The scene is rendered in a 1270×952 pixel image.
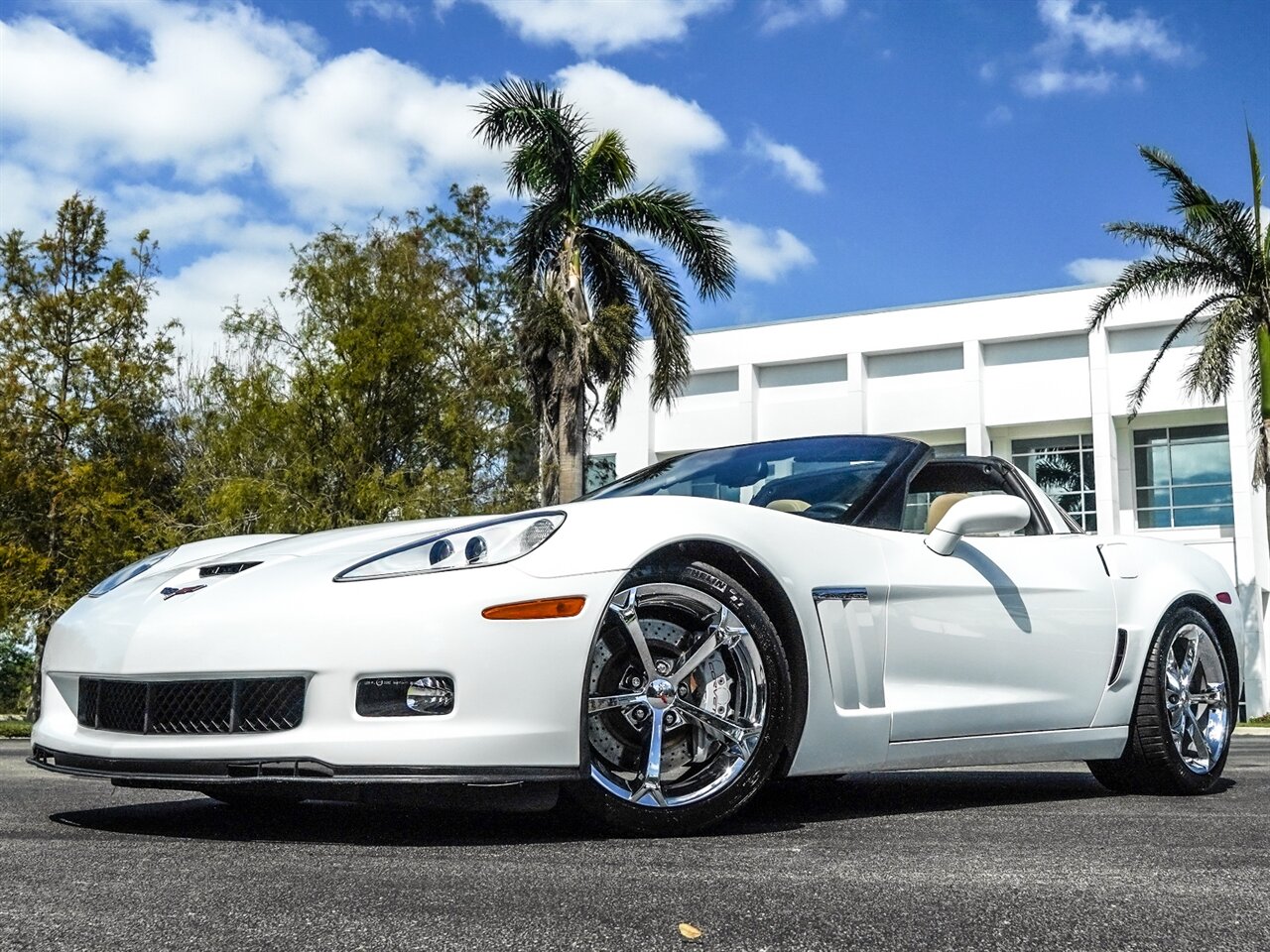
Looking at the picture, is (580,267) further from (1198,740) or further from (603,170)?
(1198,740)

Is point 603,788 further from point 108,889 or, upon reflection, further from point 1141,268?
point 1141,268

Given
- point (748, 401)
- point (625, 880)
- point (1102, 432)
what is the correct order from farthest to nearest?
1. point (748, 401)
2. point (1102, 432)
3. point (625, 880)

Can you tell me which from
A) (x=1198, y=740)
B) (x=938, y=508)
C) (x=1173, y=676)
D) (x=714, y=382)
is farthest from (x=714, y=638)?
(x=714, y=382)

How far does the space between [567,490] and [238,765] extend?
1943 centimetres

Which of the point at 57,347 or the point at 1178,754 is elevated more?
the point at 57,347

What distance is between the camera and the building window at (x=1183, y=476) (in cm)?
3772

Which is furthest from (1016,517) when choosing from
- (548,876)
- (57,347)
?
(57,347)

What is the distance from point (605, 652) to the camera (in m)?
3.68

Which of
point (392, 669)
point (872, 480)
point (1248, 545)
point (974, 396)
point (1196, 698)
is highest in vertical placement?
point (974, 396)

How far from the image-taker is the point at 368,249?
27156 millimetres

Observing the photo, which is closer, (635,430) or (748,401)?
(748,401)

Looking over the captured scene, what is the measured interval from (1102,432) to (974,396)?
355cm

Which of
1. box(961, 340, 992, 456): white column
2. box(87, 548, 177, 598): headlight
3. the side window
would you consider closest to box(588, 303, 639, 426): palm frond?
the side window

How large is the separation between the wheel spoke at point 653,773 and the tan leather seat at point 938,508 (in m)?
1.60
